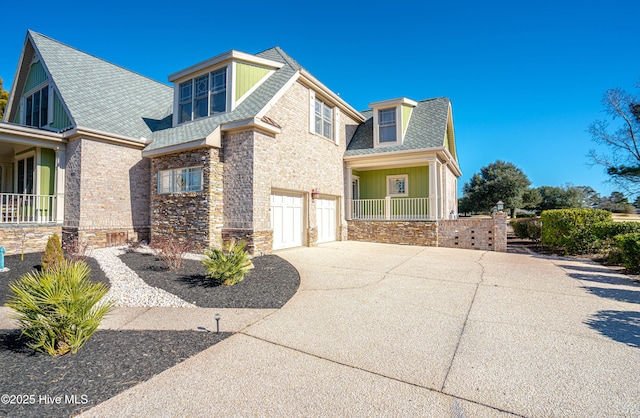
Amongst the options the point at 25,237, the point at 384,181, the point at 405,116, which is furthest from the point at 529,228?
the point at 25,237

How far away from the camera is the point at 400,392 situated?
274cm

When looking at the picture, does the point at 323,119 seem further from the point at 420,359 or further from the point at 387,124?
the point at 420,359

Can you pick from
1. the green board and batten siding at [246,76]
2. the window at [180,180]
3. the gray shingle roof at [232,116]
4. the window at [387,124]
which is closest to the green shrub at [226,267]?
the window at [180,180]

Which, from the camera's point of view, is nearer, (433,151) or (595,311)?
(595,311)

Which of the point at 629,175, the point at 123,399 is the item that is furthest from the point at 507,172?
the point at 123,399

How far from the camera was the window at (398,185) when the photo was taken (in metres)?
15.7

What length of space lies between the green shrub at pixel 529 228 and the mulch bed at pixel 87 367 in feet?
50.2

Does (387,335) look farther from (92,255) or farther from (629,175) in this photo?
(629,175)

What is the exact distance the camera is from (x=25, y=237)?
999cm

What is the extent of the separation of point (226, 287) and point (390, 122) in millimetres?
12039

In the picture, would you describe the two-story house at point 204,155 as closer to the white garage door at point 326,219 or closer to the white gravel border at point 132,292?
the white garage door at point 326,219

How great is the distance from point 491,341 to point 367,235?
1066 cm

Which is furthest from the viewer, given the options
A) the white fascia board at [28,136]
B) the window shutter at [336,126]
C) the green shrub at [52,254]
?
the window shutter at [336,126]

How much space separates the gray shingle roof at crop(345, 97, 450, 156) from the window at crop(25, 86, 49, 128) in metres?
13.7
